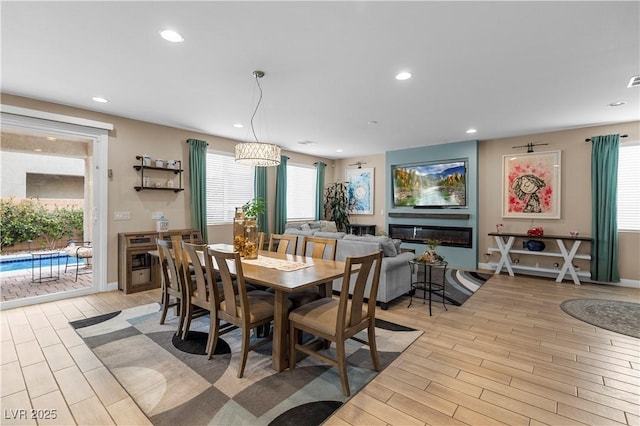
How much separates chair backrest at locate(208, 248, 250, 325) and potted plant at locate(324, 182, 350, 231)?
6007mm

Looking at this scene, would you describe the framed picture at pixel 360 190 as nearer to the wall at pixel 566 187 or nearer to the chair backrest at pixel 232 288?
the wall at pixel 566 187

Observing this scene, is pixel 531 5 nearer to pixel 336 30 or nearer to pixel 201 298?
pixel 336 30

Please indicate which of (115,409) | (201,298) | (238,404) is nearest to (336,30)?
(201,298)

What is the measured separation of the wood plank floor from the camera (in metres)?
1.93

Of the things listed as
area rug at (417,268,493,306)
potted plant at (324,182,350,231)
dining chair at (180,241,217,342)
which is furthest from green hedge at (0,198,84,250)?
area rug at (417,268,493,306)

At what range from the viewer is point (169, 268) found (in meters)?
3.28

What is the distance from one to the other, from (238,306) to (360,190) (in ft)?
21.1

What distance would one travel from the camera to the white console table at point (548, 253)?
17.0 feet

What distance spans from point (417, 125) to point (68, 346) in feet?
18.3

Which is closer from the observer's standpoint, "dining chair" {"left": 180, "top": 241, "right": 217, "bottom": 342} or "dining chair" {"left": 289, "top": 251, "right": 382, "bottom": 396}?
"dining chair" {"left": 289, "top": 251, "right": 382, "bottom": 396}

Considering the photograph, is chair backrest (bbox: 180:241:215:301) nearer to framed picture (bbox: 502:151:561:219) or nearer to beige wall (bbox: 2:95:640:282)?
beige wall (bbox: 2:95:640:282)

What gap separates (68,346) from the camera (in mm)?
2828

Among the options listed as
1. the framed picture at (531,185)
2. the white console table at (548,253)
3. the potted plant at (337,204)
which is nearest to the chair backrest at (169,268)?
the potted plant at (337,204)

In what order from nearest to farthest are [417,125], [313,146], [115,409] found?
[115,409] → [417,125] → [313,146]
